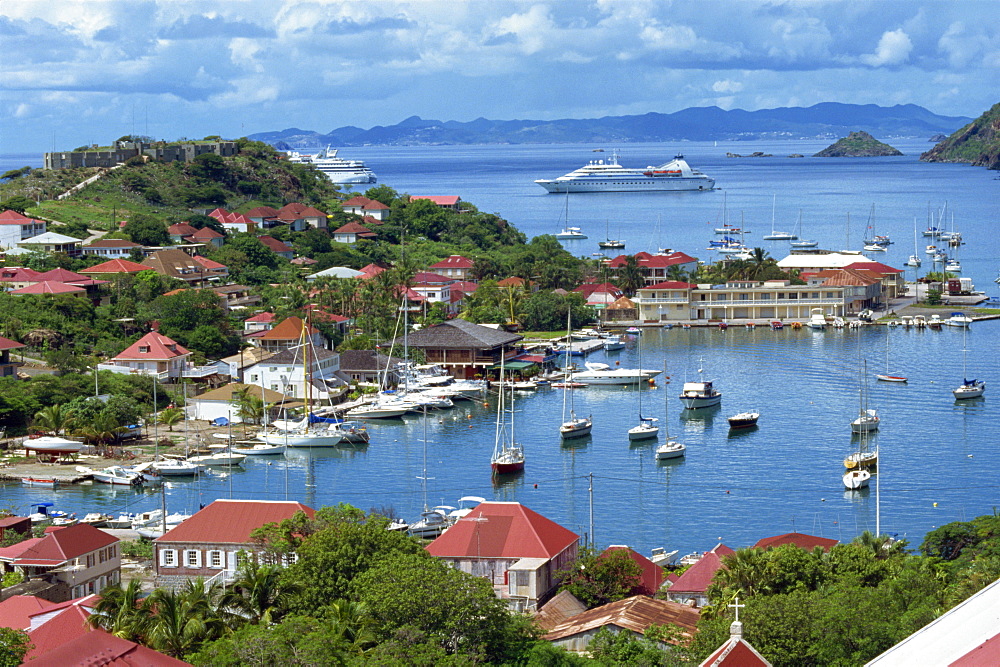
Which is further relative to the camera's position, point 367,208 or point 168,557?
point 367,208

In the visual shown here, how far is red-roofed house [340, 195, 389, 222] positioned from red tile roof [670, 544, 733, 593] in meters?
82.2

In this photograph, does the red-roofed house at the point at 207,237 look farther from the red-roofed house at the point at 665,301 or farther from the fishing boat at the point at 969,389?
the fishing boat at the point at 969,389

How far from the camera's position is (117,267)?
7719cm

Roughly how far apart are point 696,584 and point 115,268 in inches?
2172

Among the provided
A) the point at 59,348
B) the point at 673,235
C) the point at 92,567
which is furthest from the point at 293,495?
the point at 673,235

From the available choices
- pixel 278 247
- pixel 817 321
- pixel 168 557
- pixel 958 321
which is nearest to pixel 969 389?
pixel 958 321

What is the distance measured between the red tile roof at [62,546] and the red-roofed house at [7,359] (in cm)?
2717

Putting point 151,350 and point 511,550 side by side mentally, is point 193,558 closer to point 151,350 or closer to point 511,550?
point 511,550

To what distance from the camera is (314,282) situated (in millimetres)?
77312

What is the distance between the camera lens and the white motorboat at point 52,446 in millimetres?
47906

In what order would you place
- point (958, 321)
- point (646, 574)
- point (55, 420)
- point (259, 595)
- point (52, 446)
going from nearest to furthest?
1. point (259, 595)
2. point (646, 574)
3. point (52, 446)
4. point (55, 420)
5. point (958, 321)

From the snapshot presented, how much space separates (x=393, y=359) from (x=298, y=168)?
6200 cm

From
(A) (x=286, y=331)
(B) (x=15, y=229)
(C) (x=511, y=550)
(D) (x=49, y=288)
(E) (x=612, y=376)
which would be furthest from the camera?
(B) (x=15, y=229)

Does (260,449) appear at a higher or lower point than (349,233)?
lower
